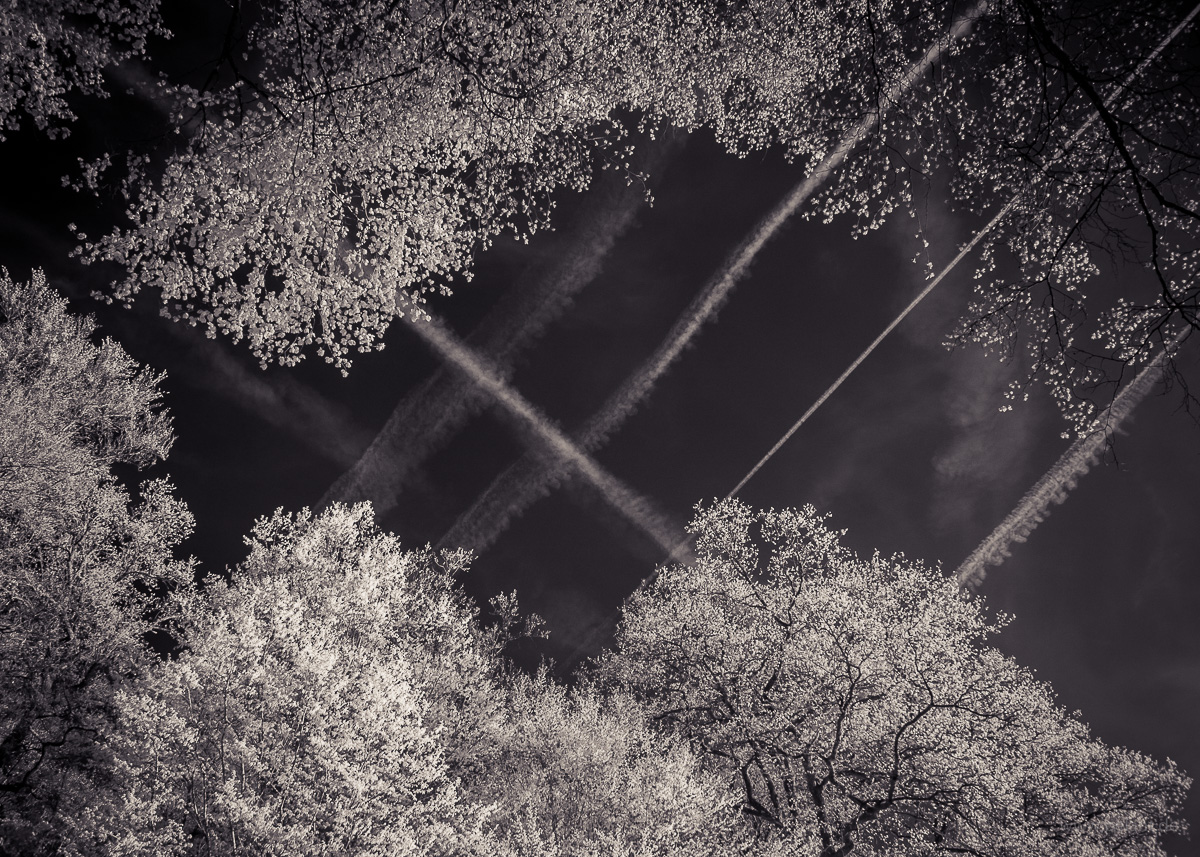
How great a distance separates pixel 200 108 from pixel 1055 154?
9250 millimetres

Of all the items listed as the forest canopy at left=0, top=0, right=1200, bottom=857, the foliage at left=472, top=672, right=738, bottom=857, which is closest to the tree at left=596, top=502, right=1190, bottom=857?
the forest canopy at left=0, top=0, right=1200, bottom=857

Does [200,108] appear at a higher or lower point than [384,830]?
higher

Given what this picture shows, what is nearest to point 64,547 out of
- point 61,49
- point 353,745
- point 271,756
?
point 271,756

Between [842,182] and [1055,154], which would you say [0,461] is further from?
[1055,154]

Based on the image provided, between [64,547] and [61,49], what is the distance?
11.6m

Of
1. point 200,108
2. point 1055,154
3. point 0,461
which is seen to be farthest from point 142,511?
point 1055,154

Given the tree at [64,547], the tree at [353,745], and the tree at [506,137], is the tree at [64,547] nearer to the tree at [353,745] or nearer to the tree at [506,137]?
the tree at [353,745]

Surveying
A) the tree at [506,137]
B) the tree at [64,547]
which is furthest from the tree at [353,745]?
the tree at [506,137]

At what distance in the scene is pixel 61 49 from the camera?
4.70 meters

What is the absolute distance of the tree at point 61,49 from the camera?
4.43m

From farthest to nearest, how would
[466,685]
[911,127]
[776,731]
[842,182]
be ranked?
[466,685] → [776,731] → [842,182] → [911,127]

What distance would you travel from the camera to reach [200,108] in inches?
188

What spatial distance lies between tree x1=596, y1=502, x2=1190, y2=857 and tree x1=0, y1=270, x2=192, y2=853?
1542cm

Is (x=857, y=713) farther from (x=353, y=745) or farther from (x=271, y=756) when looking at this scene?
(x=271, y=756)
